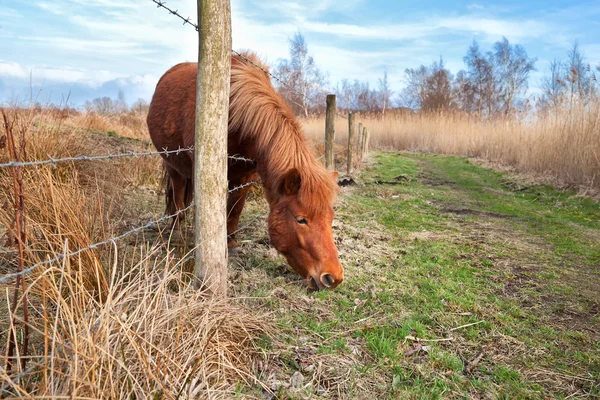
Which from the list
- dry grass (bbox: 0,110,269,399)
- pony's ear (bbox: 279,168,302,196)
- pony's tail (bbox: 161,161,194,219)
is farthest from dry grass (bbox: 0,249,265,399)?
pony's tail (bbox: 161,161,194,219)

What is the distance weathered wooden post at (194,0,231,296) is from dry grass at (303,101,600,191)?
25.3ft

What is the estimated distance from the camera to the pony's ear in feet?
9.29

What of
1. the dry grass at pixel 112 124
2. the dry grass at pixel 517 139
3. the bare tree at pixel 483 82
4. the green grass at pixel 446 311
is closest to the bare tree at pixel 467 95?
the bare tree at pixel 483 82

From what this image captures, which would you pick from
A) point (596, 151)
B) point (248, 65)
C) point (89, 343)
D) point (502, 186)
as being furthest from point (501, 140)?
point (89, 343)

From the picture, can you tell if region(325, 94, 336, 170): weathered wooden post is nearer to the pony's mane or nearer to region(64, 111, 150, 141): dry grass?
the pony's mane

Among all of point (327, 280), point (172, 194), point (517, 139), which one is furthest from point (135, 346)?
point (517, 139)

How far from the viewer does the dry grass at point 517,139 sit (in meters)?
7.88

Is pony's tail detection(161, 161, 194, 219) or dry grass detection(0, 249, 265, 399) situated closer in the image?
dry grass detection(0, 249, 265, 399)

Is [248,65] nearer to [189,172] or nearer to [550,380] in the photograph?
[189,172]

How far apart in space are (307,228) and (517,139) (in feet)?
38.4

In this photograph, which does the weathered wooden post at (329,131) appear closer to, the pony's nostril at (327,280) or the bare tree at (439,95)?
the pony's nostril at (327,280)

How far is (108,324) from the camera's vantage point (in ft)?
4.76

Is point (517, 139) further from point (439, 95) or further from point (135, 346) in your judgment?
point (439, 95)

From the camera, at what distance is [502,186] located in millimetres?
9242
